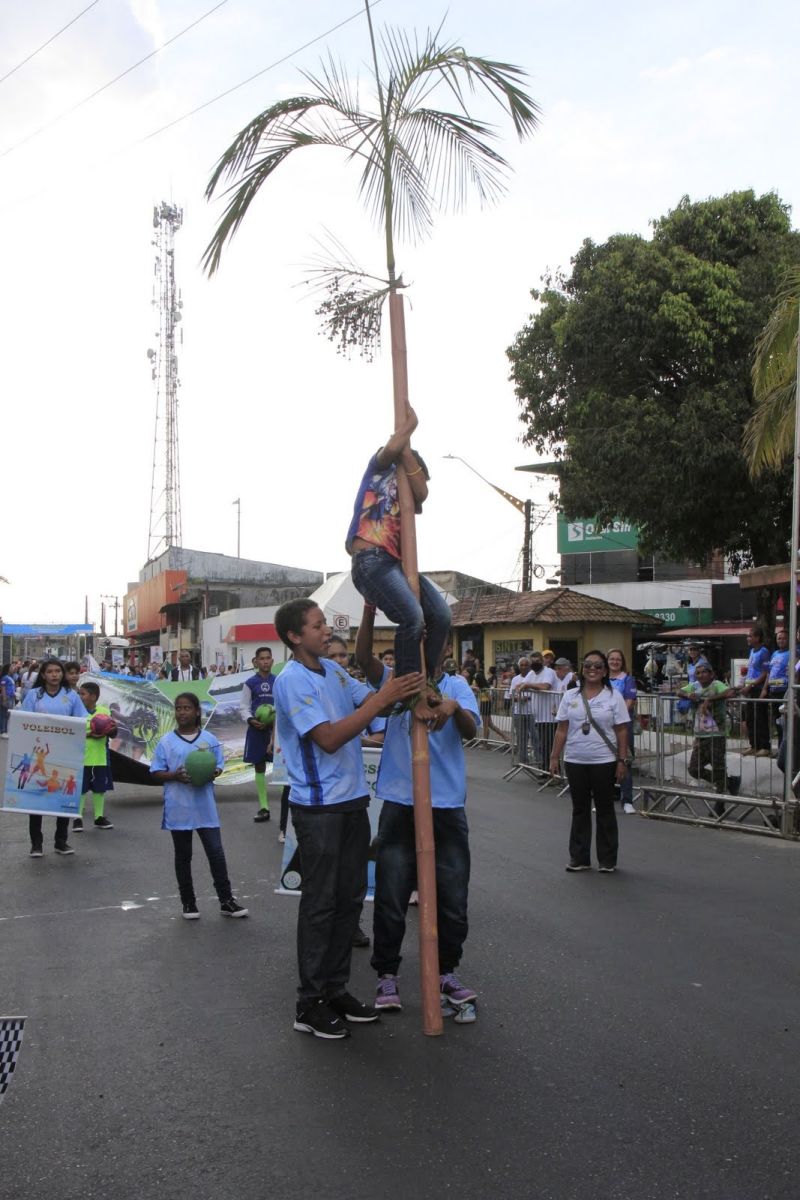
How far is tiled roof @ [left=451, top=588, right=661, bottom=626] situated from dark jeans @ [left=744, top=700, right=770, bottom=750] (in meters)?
17.6

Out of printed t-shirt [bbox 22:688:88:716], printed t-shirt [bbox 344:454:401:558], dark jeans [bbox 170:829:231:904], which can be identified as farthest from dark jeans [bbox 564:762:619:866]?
printed t-shirt [bbox 22:688:88:716]

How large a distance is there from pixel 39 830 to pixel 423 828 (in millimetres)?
6379

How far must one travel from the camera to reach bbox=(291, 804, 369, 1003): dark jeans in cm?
476

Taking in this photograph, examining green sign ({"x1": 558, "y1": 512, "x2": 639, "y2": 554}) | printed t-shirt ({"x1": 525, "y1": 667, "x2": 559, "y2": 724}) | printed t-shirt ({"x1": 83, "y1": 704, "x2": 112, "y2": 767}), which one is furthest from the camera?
green sign ({"x1": 558, "y1": 512, "x2": 639, "y2": 554})

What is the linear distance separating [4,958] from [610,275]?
752 inches

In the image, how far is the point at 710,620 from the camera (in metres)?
40.9

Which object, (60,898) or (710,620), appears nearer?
(60,898)

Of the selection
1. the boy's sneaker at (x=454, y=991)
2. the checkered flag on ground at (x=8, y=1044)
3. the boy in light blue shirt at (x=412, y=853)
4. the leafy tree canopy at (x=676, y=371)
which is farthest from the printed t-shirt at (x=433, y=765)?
the leafy tree canopy at (x=676, y=371)

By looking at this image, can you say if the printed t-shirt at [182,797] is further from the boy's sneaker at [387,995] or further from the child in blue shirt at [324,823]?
the child in blue shirt at [324,823]

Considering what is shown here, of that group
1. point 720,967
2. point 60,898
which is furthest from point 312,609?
point 60,898

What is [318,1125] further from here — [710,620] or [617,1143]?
[710,620]

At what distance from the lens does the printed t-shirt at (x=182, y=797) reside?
730 centimetres

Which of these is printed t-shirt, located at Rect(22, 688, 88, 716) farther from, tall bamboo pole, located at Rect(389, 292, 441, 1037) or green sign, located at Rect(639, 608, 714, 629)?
green sign, located at Rect(639, 608, 714, 629)

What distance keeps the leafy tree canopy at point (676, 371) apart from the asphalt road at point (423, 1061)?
14.8 meters
